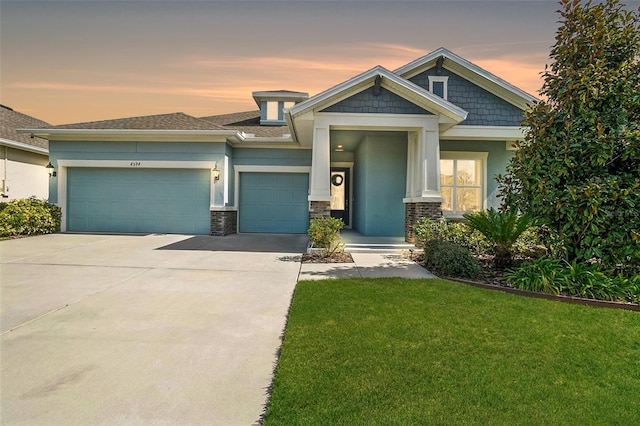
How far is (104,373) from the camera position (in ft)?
9.10

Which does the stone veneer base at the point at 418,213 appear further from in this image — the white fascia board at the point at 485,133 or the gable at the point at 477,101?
the gable at the point at 477,101

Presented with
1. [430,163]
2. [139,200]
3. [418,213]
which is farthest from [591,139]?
[139,200]

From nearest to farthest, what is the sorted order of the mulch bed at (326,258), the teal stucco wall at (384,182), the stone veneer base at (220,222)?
1. the mulch bed at (326,258)
2. the teal stucco wall at (384,182)
3. the stone veneer base at (220,222)

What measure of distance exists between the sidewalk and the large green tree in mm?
2511

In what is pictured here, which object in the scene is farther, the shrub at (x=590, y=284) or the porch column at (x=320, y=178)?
the porch column at (x=320, y=178)

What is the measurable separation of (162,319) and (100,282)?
231 centimetres

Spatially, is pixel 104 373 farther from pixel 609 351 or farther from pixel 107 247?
pixel 107 247

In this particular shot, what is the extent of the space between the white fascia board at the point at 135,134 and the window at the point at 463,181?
7.79m

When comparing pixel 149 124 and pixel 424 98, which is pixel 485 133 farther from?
pixel 149 124

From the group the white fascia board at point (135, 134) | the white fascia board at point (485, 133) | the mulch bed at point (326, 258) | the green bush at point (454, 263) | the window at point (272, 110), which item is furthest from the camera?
the window at point (272, 110)

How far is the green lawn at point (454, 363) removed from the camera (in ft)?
7.48

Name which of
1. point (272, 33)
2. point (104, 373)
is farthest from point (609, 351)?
point (272, 33)

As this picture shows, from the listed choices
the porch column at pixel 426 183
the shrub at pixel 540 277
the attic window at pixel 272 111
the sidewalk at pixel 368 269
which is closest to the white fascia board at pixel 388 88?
the porch column at pixel 426 183

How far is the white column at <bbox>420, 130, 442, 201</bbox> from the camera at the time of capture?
946 centimetres
